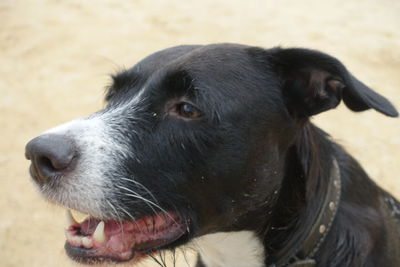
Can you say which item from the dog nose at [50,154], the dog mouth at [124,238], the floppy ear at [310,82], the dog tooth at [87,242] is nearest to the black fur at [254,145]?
the floppy ear at [310,82]

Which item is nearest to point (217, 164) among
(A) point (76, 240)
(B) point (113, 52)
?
(A) point (76, 240)

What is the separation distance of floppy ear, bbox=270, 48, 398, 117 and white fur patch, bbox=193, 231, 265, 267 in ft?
2.13

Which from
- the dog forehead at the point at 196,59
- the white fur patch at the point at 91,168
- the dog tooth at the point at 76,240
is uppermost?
the dog forehead at the point at 196,59

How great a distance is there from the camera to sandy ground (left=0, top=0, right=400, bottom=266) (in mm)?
4469

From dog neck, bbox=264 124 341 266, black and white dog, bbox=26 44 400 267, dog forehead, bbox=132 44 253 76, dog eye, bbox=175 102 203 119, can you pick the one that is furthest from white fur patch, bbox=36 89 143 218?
dog neck, bbox=264 124 341 266

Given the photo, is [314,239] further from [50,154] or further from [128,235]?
[50,154]

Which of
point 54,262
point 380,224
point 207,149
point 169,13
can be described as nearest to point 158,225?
point 207,149

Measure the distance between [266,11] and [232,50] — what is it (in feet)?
17.7

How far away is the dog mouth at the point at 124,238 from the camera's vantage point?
7.22 ft

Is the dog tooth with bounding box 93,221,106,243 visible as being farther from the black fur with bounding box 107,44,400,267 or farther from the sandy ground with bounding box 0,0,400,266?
the sandy ground with bounding box 0,0,400,266

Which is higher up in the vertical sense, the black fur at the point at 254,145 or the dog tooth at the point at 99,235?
the black fur at the point at 254,145

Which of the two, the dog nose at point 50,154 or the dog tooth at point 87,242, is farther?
the dog tooth at point 87,242

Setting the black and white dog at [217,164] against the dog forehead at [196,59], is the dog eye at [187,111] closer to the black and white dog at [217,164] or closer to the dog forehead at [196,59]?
the black and white dog at [217,164]

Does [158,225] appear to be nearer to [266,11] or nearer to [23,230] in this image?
[23,230]
